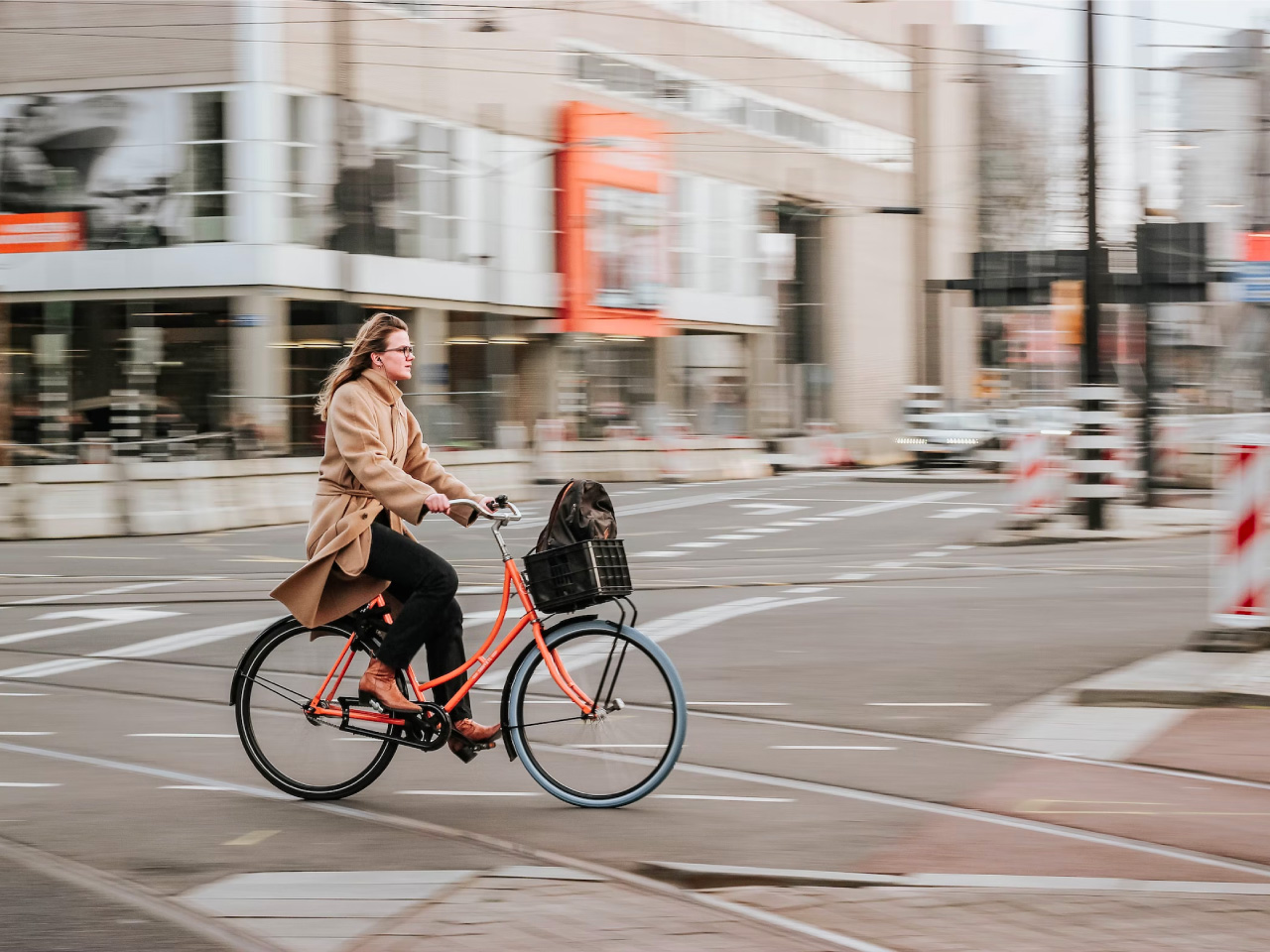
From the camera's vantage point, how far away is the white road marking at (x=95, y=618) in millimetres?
12109

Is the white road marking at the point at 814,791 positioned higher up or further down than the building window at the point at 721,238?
further down

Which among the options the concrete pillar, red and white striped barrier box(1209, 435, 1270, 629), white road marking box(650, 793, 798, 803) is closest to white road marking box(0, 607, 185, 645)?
white road marking box(650, 793, 798, 803)

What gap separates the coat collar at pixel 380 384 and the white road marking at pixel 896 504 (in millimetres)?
19878

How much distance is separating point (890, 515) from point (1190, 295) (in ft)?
19.0


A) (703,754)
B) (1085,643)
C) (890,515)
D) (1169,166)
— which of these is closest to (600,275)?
(1169,166)

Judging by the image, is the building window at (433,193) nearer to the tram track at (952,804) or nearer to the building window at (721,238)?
the building window at (721,238)

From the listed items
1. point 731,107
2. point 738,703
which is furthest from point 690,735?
point 731,107

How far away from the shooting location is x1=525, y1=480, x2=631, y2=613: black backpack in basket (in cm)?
610

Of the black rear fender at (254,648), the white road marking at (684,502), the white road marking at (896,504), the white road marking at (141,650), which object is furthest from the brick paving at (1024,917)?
the white road marking at (684,502)

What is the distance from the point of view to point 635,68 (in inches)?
2052

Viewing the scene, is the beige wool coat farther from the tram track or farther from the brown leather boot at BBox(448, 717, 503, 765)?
the tram track

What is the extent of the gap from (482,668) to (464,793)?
0.57 m

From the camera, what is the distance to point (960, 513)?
→ 26.2 meters

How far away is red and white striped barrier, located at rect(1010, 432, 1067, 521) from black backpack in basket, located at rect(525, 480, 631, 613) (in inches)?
643
